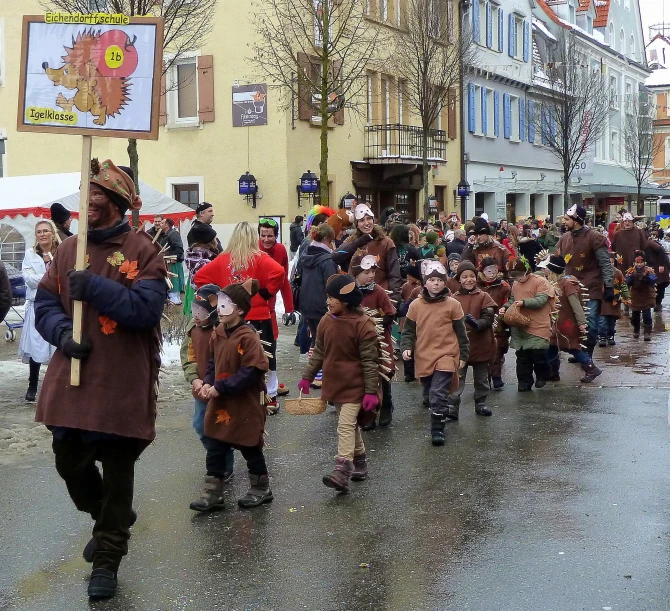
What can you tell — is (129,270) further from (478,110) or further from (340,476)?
(478,110)

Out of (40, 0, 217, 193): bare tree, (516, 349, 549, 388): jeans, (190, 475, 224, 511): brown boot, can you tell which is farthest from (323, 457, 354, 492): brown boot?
(40, 0, 217, 193): bare tree

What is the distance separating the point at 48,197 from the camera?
20391mm

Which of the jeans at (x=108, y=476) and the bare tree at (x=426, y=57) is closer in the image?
the jeans at (x=108, y=476)

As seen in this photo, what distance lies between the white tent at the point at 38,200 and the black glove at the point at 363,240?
10.2m

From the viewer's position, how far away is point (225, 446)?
6.50 meters

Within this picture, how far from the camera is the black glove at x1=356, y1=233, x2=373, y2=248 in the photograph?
10422 millimetres

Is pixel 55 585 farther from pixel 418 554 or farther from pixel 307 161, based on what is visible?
pixel 307 161

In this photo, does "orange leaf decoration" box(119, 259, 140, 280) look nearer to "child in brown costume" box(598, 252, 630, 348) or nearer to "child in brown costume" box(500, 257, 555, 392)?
"child in brown costume" box(500, 257, 555, 392)

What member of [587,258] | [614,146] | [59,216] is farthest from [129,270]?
[614,146]

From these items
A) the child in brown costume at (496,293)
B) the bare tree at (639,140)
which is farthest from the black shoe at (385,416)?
the bare tree at (639,140)

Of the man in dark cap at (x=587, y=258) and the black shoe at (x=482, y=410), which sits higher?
the man in dark cap at (x=587, y=258)

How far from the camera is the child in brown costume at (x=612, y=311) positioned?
13828 millimetres

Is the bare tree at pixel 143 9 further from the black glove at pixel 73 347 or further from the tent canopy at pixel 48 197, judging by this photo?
the black glove at pixel 73 347

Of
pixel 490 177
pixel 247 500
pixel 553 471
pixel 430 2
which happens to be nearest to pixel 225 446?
pixel 247 500
